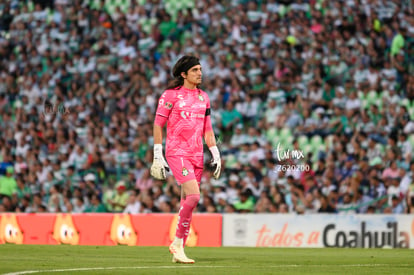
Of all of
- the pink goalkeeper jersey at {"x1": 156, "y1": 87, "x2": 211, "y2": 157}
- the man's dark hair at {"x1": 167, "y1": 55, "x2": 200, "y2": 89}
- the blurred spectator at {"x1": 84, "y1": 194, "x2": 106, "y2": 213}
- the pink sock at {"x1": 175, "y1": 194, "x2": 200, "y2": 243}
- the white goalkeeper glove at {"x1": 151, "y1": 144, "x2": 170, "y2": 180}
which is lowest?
the blurred spectator at {"x1": 84, "y1": 194, "x2": 106, "y2": 213}

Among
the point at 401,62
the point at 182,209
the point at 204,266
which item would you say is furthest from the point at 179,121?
the point at 401,62

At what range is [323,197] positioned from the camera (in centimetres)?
1811

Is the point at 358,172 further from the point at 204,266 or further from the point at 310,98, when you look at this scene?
the point at 204,266

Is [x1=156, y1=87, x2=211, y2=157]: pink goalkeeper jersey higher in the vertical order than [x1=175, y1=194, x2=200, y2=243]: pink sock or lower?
higher

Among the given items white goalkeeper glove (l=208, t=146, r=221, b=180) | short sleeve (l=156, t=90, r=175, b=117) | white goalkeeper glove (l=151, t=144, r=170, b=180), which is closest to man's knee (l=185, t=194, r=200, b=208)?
white goalkeeper glove (l=151, t=144, r=170, b=180)

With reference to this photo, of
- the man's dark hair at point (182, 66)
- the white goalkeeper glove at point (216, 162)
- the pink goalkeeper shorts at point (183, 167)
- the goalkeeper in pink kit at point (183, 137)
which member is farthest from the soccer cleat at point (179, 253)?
the man's dark hair at point (182, 66)

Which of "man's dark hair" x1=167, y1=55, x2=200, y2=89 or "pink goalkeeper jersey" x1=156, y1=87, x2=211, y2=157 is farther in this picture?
"man's dark hair" x1=167, y1=55, x2=200, y2=89

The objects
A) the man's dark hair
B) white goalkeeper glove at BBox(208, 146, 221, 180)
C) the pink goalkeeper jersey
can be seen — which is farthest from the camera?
white goalkeeper glove at BBox(208, 146, 221, 180)

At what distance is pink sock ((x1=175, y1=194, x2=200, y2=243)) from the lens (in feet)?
35.0

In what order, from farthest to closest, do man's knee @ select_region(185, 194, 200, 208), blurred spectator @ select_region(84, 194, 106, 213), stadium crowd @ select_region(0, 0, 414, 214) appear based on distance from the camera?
1. blurred spectator @ select_region(84, 194, 106, 213)
2. stadium crowd @ select_region(0, 0, 414, 214)
3. man's knee @ select_region(185, 194, 200, 208)

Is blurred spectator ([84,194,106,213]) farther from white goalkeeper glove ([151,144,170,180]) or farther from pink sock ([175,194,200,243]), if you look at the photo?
white goalkeeper glove ([151,144,170,180])

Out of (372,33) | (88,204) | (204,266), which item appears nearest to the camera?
(204,266)

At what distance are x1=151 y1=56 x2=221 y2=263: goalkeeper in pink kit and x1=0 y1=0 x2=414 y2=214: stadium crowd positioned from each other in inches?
296

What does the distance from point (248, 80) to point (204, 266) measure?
43.2ft
